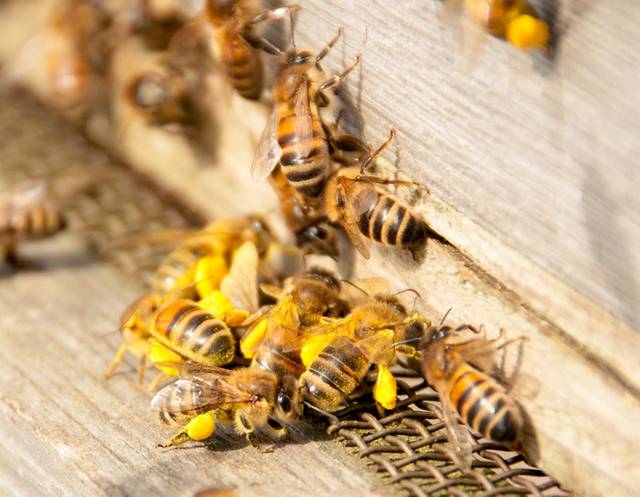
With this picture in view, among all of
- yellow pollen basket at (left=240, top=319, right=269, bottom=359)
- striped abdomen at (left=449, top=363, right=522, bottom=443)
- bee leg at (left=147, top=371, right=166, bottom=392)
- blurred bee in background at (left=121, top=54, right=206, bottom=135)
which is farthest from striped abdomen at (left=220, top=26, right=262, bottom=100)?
striped abdomen at (left=449, top=363, right=522, bottom=443)

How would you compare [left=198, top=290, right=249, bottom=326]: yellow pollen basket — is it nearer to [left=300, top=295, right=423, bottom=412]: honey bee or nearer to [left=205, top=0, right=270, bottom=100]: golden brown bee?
[left=300, top=295, right=423, bottom=412]: honey bee

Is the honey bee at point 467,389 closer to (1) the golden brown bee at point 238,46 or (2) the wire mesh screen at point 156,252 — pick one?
(2) the wire mesh screen at point 156,252

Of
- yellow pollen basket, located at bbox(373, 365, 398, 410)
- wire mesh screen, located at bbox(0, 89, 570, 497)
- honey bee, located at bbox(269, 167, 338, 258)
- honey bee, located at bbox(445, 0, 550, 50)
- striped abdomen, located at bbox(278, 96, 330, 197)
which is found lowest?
wire mesh screen, located at bbox(0, 89, 570, 497)

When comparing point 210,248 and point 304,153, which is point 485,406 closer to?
point 304,153

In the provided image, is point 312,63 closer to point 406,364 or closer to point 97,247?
point 406,364

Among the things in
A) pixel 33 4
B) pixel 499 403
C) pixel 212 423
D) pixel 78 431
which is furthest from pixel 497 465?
pixel 33 4
